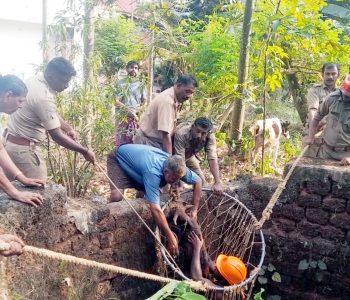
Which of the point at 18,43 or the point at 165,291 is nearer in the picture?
the point at 165,291

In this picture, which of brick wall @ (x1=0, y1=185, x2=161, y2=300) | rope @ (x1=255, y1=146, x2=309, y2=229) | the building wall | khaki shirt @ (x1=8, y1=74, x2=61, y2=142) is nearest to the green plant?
rope @ (x1=255, y1=146, x2=309, y2=229)

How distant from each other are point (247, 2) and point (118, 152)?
122 inches

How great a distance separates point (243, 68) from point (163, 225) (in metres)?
3.37

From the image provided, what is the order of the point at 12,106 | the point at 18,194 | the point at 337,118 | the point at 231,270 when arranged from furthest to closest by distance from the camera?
the point at 337,118
the point at 231,270
the point at 12,106
the point at 18,194

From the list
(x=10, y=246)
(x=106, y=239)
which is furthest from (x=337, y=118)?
(x=10, y=246)

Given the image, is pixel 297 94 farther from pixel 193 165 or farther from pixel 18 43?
pixel 18 43

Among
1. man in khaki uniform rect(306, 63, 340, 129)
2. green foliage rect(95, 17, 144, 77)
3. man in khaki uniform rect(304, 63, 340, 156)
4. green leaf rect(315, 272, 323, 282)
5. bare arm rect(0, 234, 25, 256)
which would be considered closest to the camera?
bare arm rect(0, 234, 25, 256)

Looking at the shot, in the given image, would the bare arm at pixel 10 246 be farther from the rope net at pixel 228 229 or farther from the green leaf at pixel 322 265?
the green leaf at pixel 322 265

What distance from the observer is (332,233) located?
4.79m

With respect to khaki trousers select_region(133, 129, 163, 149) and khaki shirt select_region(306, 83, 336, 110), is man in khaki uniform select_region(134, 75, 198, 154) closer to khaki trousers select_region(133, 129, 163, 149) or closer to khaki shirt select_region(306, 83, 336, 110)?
khaki trousers select_region(133, 129, 163, 149)

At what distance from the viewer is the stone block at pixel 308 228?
15.9 ft

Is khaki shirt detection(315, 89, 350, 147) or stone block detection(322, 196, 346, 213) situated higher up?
khaki shirt detection(315, 89, 350, 147)

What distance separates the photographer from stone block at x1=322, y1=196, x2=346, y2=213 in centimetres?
470

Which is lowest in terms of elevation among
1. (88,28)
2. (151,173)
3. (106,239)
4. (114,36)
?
(106,239)
